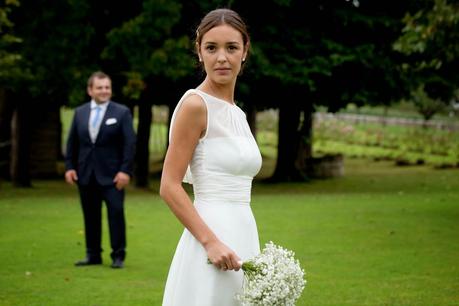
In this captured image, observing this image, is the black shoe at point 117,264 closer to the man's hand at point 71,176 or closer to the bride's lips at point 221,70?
the man's hand at point 71,176

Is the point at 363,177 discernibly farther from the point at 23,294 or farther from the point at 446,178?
the point at 23,294

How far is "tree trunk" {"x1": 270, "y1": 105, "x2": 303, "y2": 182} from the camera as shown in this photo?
105 feet

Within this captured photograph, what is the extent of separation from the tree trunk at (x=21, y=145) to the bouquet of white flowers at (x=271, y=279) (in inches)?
1024

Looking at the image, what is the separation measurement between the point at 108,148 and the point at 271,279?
27.6 ft

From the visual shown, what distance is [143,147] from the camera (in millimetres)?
29938

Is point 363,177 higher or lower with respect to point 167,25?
lower

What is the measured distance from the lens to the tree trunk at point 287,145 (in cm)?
3203

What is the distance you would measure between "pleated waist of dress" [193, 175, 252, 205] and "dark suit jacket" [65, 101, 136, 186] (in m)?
7.79

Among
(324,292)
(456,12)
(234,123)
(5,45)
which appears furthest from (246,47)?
(5,45)

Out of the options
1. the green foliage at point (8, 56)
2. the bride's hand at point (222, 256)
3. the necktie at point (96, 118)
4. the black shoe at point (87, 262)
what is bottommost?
the black shoe at point (87, 262)

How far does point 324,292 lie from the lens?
1102 centimetres

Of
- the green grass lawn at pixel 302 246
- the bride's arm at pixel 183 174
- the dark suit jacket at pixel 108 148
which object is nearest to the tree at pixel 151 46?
the green grass lawn at pixel 302 246

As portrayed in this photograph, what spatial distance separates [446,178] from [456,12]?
17.1 metres

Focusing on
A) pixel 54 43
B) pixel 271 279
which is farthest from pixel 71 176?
pixel 54 43
